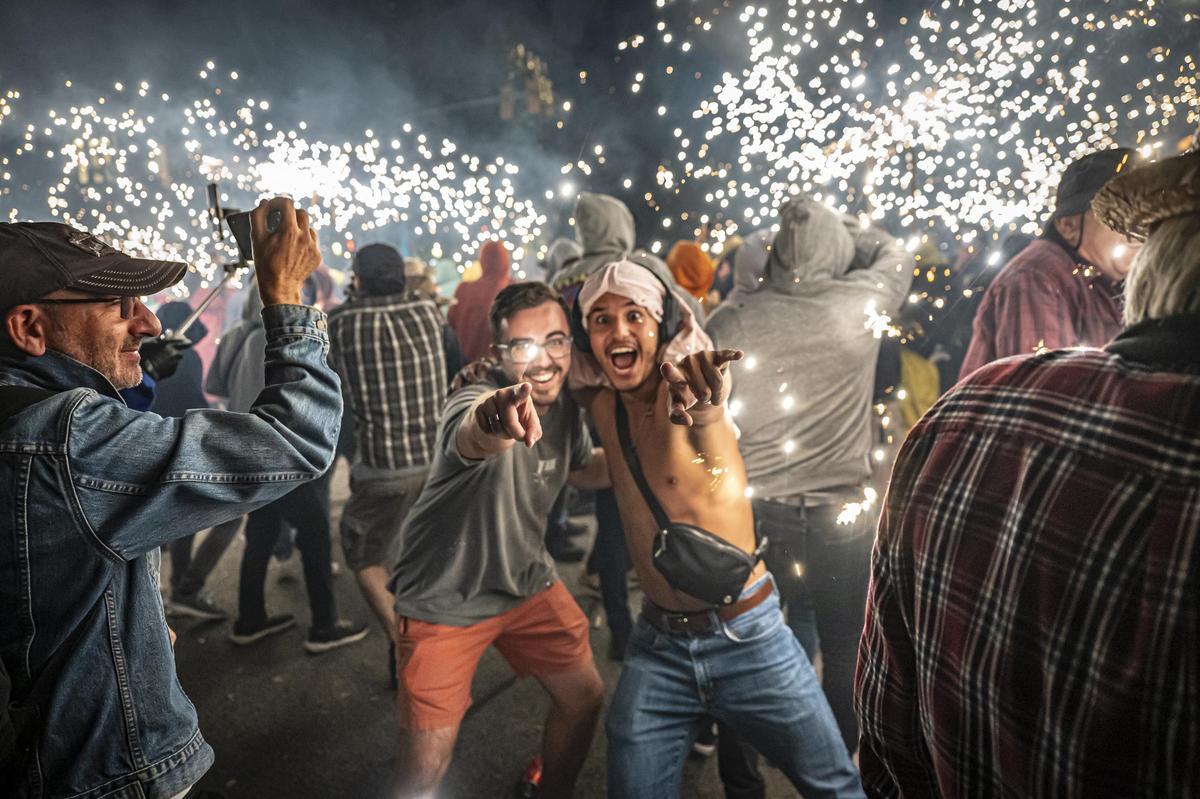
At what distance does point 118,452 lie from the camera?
1271 mm

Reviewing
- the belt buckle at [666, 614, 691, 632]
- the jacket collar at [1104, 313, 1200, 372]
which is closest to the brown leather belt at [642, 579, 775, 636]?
the belt buckle at [666, 614, 691, 632]

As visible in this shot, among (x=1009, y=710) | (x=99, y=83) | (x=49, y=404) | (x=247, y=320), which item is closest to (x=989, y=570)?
(x=1009, y=710)

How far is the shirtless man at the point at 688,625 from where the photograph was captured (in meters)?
1.97

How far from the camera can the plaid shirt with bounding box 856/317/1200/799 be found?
80cm

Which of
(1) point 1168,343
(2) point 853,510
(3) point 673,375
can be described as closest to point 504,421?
(3) point 673,375

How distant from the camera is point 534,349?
251cm

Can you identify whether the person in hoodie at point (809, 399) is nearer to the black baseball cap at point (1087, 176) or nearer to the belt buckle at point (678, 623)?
the black baseball cap at point (1087, 176)

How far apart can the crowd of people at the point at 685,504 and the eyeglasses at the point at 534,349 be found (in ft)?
0.05

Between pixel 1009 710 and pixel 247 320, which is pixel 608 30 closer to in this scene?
pixel 247 320

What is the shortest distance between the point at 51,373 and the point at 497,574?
159 centimetres

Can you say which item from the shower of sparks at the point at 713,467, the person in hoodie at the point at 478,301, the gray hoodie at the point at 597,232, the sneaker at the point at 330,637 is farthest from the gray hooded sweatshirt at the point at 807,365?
the sneaker at the point at 330,637

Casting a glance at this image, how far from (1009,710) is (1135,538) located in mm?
396

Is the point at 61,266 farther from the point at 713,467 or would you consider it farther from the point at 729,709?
the point at 729,709

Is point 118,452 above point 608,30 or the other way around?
the other way around
